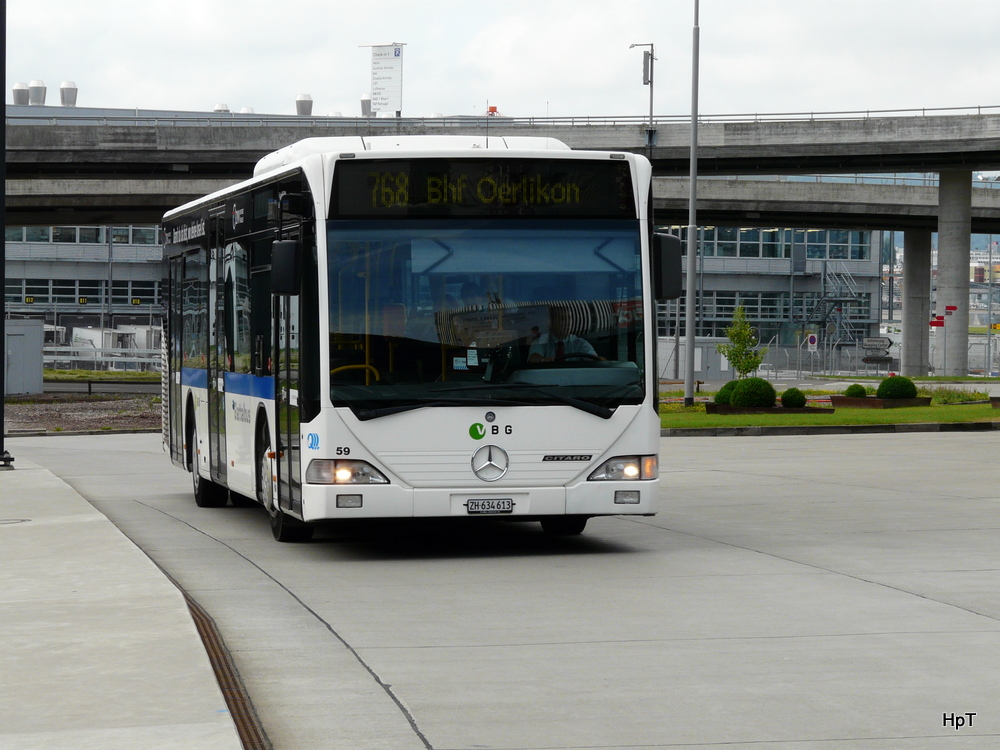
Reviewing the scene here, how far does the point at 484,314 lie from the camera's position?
12211mm

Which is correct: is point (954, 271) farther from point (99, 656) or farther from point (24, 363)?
point (99, 656)

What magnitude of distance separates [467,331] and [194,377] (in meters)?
6.13

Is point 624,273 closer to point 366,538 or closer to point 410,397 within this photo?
point 410,397

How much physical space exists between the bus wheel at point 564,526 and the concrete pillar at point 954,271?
55.0 m

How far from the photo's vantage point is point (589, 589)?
1085 centimetres

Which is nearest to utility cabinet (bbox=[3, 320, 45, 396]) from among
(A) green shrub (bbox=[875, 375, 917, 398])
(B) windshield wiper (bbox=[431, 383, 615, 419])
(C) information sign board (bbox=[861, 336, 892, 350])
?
(A) green shrub (bbox=[875, 375, 917, 398])

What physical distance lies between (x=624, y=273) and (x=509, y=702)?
5918 mm

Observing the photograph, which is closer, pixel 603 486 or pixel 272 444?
pixel 603 486

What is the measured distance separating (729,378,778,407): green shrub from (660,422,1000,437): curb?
15.8ft

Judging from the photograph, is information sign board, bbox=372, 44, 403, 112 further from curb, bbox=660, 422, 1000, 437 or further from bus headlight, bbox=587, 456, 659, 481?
bus headlight, bbox=587, 456, 659, 481

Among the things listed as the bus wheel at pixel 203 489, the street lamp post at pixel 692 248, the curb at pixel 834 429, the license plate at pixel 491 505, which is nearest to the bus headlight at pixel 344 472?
the license plate at pixel 491 505

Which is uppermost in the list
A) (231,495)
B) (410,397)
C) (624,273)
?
(624,273)

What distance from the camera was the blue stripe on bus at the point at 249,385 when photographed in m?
13.6

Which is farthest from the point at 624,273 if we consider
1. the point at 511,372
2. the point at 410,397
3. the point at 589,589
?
the point at 589,589
